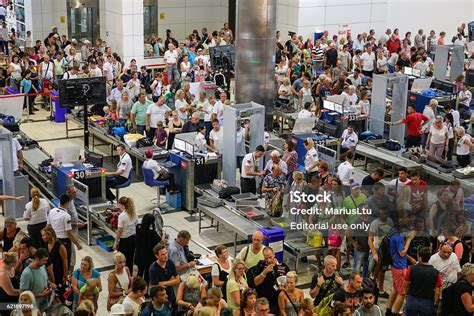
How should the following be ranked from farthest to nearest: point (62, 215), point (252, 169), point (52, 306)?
1. point (252, 169)
2. point (62, 215)
3. point (52, 306)

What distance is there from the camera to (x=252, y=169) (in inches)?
568

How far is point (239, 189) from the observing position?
14.2 meters

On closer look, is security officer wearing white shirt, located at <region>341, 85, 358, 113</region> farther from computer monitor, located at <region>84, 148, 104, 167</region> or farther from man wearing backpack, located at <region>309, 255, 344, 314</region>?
man wearing backpack, located at <region>309, 255, 344, 314</region>

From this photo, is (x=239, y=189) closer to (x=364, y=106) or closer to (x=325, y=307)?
(x=325, y=307)

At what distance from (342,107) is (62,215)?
846cm

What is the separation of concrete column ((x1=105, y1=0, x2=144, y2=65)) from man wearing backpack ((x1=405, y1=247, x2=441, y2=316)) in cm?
1829

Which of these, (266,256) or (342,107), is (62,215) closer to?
(266,256)

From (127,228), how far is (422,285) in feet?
13.4

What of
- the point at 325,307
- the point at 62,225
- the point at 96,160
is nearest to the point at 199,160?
the point at 96,160

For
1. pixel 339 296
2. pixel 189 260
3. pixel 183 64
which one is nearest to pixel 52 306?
pixel 189 260

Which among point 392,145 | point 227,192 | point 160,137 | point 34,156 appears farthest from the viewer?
point 392,145

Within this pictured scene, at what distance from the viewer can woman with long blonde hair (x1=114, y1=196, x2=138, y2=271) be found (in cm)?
1138

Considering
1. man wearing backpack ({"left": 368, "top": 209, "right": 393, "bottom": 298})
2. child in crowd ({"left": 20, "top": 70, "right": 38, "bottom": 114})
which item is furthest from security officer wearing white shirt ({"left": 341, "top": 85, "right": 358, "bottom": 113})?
child in crowd ({"left": 20, "top": 70, "right": 38, "bottom": 114})

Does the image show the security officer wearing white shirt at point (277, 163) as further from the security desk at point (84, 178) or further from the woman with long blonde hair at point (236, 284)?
the woman with long blonde hair at point (236, 284)
